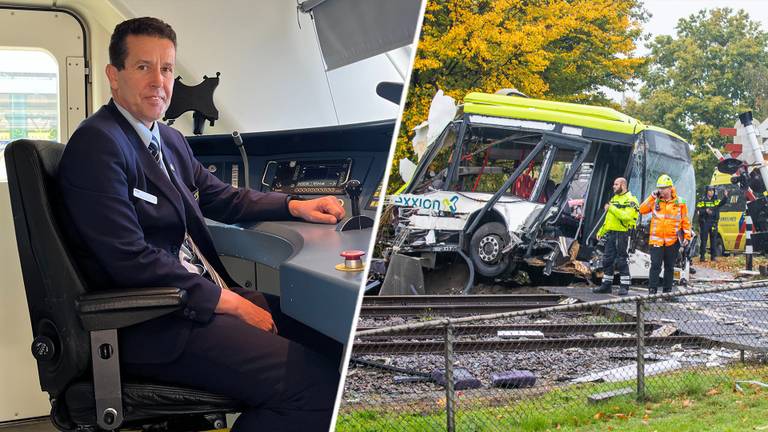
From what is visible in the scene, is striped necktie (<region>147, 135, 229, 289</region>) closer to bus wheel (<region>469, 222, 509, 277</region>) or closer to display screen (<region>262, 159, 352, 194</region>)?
display screen (<region>262, 159, 352, 194</region>)

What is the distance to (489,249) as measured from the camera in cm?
362

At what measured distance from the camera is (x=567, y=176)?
3480 millimetres

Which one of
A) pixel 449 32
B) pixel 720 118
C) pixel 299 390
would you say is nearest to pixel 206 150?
pixel 299 390

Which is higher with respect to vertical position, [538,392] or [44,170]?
[44,170]

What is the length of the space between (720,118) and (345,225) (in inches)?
111

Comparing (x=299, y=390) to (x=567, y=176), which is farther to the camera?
(x=567, y=176)

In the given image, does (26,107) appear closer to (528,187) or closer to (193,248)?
(193,248)

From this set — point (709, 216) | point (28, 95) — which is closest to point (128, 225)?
point (28, 95)

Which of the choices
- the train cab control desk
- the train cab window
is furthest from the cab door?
the train cab control desk

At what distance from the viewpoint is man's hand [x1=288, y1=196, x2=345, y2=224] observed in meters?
1.54

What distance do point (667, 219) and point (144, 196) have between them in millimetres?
2904

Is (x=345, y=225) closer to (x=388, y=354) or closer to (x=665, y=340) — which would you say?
(x=388, y=354)

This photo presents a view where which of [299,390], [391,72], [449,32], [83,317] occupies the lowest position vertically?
[299,390]

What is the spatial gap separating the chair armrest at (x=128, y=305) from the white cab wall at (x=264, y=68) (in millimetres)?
1178
